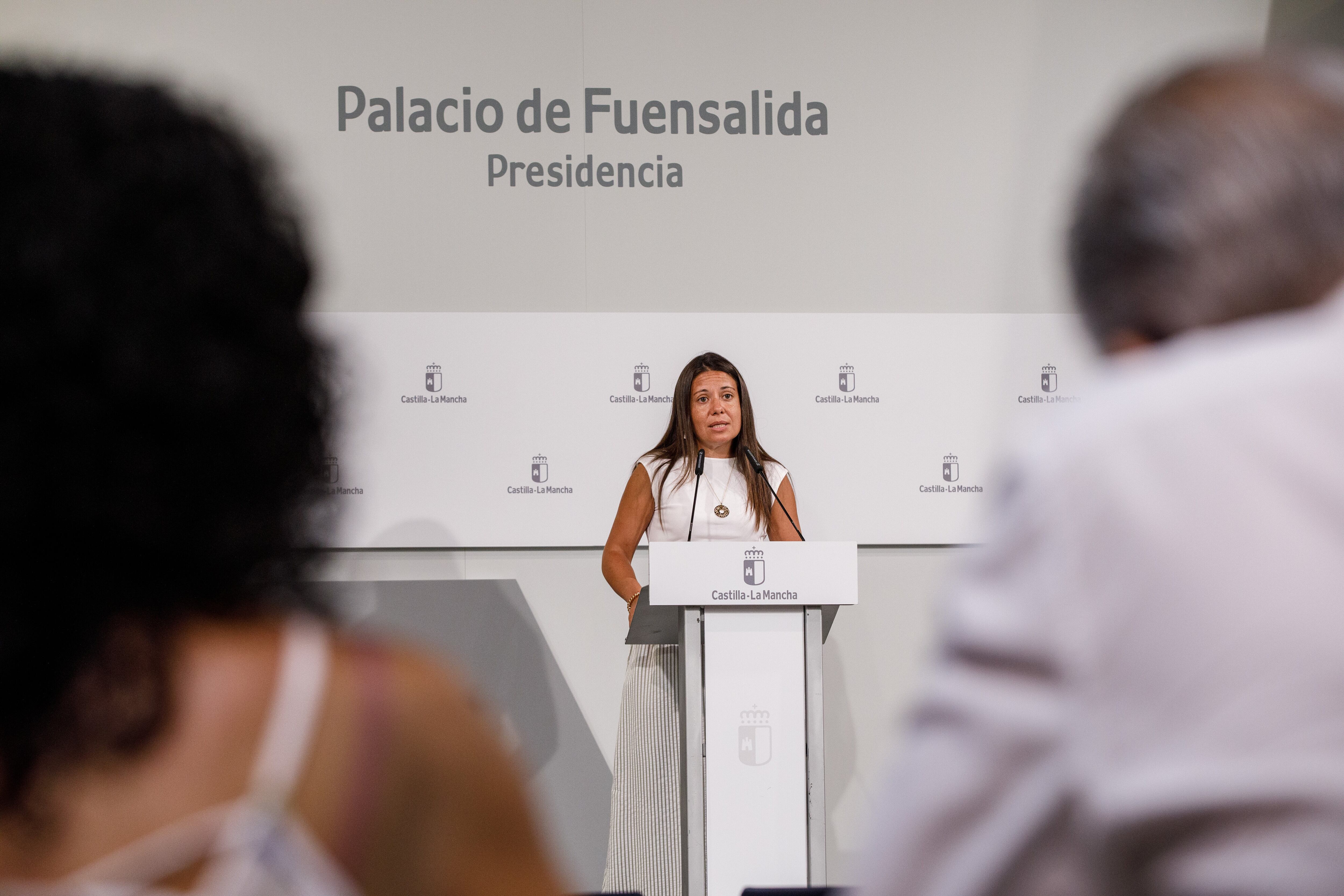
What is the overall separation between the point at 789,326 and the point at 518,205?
1.30m

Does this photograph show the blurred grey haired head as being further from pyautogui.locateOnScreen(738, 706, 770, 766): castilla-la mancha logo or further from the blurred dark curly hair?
pyautogui.locateOnScreen(738, 706, 770, 766): castilla-la mancha logo

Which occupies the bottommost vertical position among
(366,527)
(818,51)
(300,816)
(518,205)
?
(366,527)

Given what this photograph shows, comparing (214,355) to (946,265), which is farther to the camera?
(946,265)

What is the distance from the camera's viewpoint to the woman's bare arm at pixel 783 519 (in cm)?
370

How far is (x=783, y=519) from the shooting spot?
148 inches

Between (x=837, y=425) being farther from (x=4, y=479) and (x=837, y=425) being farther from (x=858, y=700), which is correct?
(x=4, y=479)

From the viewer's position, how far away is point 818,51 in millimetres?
4758

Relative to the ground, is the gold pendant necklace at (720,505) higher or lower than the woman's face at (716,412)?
lower

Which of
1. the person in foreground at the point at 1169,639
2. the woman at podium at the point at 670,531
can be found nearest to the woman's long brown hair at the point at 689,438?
the woman at podium at the point at 670,531

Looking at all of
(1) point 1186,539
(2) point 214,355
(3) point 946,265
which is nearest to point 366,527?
(3) point 946,265

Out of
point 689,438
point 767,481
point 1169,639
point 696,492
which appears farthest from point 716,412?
point 1169,639

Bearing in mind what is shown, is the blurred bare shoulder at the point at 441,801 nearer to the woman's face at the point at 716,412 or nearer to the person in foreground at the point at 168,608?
the person in foreground at the point at 168,608

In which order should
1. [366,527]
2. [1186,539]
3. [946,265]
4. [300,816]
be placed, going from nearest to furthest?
[1186,539] < [300,816] < [366,527] < [946,265]

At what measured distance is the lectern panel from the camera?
8.77 ft
